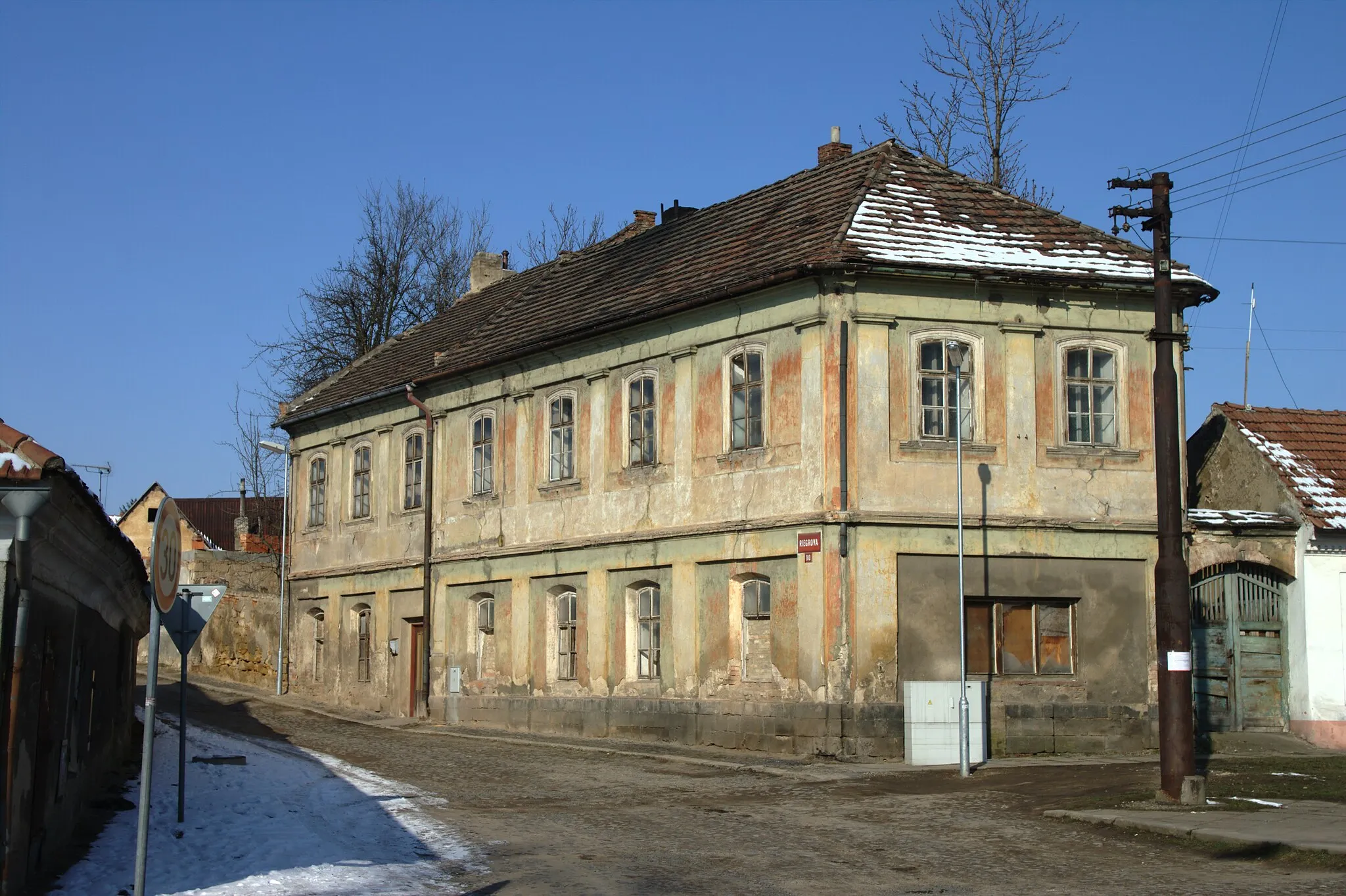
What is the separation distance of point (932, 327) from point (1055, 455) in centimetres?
263

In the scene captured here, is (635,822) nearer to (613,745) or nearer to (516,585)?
(613,745)

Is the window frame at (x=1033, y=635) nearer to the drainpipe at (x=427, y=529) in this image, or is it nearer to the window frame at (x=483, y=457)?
the window frame at (x=483, y=457)

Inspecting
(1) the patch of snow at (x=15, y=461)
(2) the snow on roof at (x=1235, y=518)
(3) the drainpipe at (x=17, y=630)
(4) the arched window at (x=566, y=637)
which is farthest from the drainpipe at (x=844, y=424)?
(1) the patch of snow at (x=15, y=461)

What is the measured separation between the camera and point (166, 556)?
8891 millimetres

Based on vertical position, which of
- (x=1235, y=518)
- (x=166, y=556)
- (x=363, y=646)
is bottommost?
(x=363, y=646)

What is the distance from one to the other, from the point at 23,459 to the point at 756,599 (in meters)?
15.2

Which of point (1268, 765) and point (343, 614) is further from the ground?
point (343, 614)

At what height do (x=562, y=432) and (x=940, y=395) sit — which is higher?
(x=562, y=432)

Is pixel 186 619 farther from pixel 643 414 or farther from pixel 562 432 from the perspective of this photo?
pixel 562 432

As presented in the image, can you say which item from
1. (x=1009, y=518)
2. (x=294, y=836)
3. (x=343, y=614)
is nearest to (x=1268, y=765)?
(x=1009, y=518)

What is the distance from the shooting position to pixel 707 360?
78.6 feet

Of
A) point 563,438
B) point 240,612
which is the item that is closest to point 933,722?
point 563,438

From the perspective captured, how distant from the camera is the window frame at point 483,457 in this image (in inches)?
1147

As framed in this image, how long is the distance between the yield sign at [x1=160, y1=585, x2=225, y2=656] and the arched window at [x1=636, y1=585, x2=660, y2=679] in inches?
426
